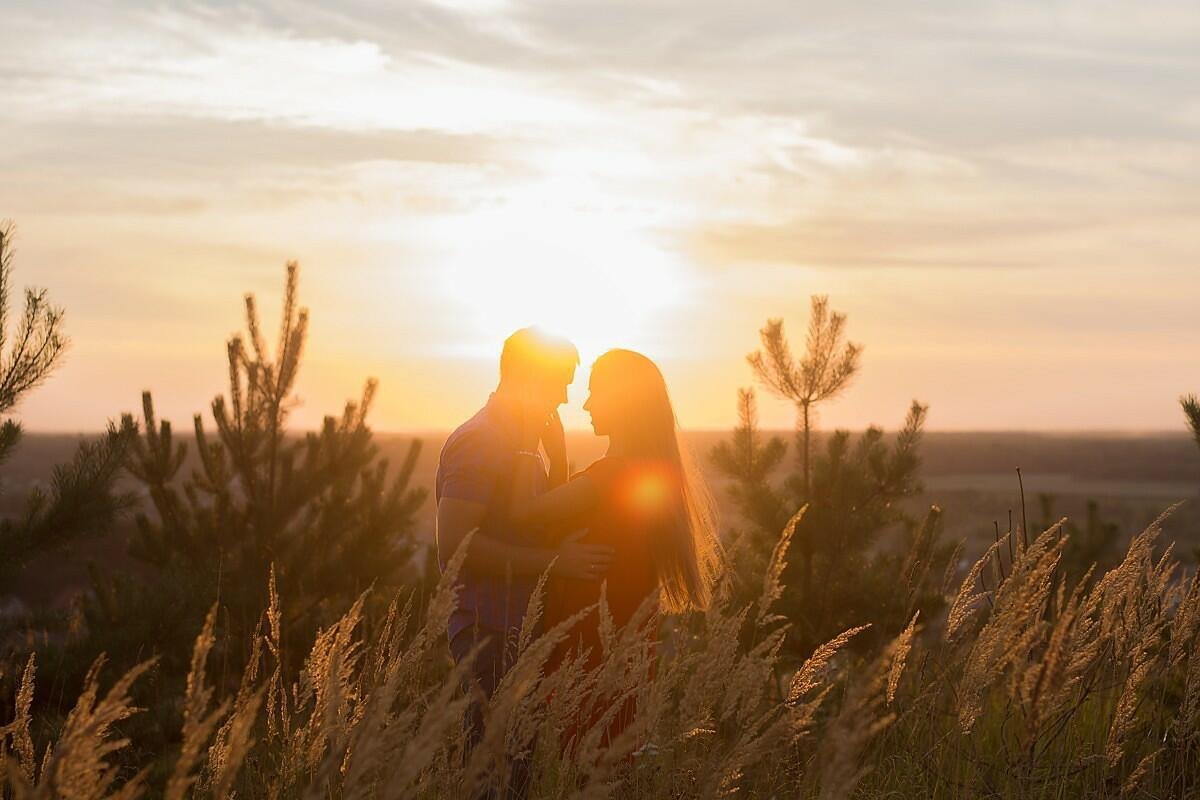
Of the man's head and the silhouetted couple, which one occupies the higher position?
the man's head

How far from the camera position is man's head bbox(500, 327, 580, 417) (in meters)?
4.01

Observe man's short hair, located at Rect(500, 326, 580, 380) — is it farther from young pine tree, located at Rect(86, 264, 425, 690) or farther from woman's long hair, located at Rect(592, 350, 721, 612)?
young pine tree, located at Rect(86, 264, 425, 690)

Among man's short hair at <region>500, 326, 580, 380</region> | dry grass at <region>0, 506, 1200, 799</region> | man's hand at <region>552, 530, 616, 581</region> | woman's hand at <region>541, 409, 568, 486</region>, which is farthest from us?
woman's hand at <region>541, 409, 568, 486</region>

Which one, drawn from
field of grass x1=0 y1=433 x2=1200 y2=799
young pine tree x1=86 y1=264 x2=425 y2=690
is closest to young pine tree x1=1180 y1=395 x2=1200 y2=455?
field of grass x1=0 y1=433 x2=1200 y2=799

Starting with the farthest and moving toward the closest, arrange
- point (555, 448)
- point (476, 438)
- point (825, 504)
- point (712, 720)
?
point (825, 504), point (555, 448), point (476, 438), point (712, 720)

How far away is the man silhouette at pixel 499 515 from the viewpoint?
3729 mm

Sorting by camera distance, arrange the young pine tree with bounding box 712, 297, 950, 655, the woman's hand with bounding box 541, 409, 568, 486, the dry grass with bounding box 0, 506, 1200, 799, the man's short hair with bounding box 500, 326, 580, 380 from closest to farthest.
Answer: the dry grass with bounding box 0, 506, 1200, 799 < the man's short hair with bounding box 500, 326, 580, 380 < the woman's hand with bounding box 541, 409, 568, 486 < the young pine tree with bounding box 712, 297, 950, 655

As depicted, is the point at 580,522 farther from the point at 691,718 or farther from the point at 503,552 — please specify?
the point at 691,718

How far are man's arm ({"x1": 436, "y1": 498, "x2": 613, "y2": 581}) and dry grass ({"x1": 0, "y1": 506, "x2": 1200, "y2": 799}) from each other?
27 centimetres

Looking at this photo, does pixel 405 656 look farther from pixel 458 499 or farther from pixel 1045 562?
pixel 1045 562

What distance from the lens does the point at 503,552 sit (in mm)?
3729

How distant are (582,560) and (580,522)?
6.7 inches

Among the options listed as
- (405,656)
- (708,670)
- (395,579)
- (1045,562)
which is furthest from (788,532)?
(395,579)

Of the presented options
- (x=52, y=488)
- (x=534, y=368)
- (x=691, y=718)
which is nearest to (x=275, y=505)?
(x=52, y=488)
